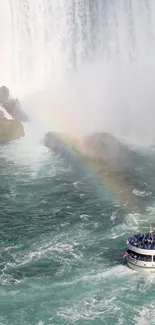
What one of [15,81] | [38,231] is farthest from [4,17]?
[38,231]

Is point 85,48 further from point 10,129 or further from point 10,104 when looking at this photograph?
point 10,129

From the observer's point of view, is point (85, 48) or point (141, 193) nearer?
point (141, 193)

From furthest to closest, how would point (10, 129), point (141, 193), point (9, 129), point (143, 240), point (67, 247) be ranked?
1. point (10, 129)
2. point (9, 129)
3. point (141, 193)
4. point (67, 247)
5. point (143, 240)

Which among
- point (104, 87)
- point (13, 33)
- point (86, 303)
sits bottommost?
point (86, 303)

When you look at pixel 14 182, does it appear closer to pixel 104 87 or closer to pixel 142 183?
pixel 142 183

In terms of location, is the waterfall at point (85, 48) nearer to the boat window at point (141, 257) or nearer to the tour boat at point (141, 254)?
the tour boat at point (141, 254)

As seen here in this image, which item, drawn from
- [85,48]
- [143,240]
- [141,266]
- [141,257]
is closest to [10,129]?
[85,48]

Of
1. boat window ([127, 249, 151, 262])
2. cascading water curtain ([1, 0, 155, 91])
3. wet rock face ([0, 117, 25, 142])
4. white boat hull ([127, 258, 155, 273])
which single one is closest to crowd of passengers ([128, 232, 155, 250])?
boat window ([127, 249, 151, 262])
